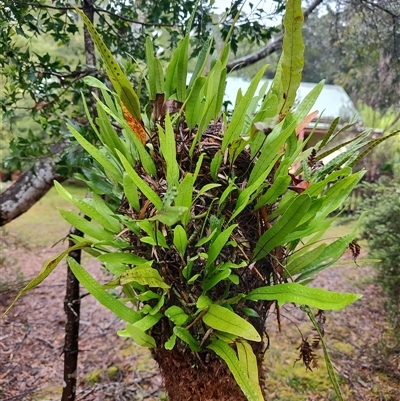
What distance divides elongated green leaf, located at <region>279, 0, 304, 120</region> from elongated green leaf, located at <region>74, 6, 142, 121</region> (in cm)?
28

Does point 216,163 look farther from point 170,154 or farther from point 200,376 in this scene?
point 200,376

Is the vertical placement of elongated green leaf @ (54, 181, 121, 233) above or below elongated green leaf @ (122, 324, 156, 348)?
above

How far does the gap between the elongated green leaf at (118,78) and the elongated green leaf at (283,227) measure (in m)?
0.33

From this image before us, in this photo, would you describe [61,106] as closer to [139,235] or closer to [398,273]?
[139,235]

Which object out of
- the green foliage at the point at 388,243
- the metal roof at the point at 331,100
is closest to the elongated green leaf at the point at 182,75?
the green foliage at the point at 388,243

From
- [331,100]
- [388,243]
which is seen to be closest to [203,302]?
[388,243]

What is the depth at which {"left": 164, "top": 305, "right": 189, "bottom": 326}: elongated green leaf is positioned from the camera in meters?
0.63

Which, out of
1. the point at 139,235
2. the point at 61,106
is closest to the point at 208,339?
the point at 139,235

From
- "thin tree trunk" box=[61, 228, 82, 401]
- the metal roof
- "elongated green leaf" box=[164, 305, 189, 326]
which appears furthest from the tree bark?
the metal roof

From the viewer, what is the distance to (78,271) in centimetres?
65

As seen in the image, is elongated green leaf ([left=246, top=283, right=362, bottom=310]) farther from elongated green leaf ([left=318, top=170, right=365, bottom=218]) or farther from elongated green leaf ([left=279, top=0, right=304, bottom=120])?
elongated green leaf ([left=279, top=0, right=304, bottom=120])

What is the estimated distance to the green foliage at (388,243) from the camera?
234 cm

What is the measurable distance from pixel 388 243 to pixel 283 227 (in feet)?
7.41

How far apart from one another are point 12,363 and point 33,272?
1.80 metres
